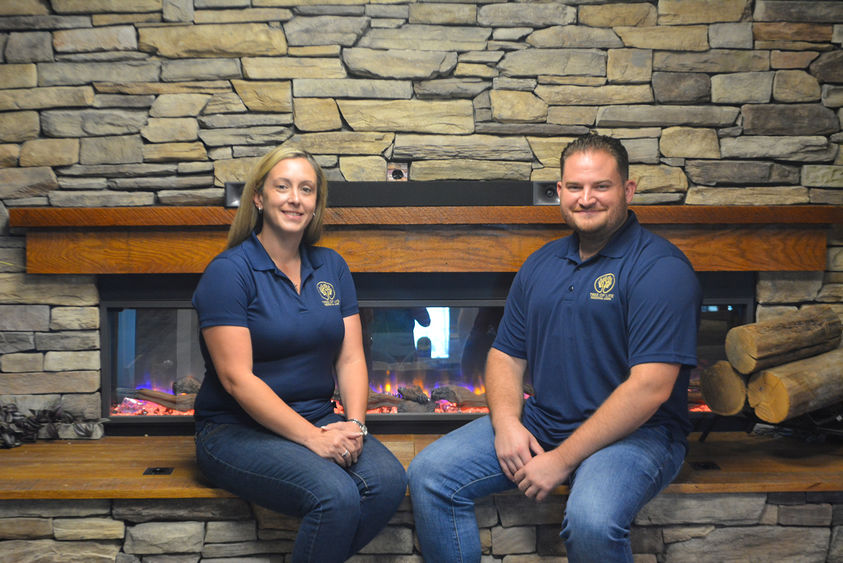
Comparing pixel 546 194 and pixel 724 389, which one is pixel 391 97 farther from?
pixel 724 389

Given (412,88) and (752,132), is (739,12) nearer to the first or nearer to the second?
(752,132)

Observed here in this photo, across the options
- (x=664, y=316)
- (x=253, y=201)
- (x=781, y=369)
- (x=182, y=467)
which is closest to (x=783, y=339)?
(x=781, y=369)

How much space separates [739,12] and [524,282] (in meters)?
1.40

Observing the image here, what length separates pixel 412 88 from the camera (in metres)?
2.47

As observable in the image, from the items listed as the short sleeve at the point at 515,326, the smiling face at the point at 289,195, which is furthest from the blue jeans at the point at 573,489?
the smiling face at the point at 289,195

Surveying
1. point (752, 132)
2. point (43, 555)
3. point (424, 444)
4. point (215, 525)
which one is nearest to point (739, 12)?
point (752, 132)

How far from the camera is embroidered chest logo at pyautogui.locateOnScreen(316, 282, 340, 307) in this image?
6.17ft

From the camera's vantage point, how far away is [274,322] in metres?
1.76

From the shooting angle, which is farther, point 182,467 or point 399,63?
point 399,63

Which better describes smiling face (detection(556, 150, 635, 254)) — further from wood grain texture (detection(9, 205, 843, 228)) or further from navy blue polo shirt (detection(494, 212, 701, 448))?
wood grain texture (detection(9, 205, 843, 228))

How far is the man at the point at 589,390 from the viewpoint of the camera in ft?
5.21

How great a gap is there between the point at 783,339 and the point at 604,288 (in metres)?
0.74

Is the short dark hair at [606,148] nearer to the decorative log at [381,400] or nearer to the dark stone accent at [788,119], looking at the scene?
the dark stone accent at [788,119]

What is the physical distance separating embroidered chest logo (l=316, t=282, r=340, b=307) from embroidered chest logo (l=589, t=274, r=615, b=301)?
70 cm
